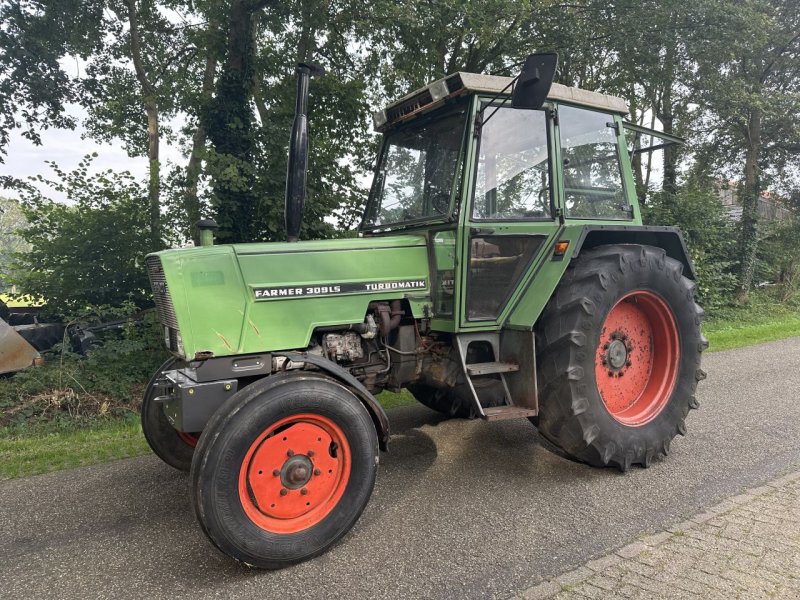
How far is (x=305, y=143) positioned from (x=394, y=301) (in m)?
1.09

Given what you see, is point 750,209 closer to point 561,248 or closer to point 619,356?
point 619,356

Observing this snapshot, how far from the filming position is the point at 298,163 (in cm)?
298

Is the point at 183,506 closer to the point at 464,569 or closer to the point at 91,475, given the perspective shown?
the point at 91,475

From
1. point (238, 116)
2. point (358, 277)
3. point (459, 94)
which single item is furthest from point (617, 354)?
point (238, 116)

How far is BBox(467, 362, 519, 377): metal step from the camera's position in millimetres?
3299

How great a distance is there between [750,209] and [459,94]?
13.2m

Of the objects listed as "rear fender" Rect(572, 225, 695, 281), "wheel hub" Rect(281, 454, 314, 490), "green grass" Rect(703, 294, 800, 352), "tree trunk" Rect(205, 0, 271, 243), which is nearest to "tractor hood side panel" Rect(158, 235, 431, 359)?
"wheel hub" Rect(281, 454, 314, 490)

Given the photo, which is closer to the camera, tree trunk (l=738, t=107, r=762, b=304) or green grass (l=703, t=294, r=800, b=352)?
green grass (l=703, t=294, r=800, b=352)

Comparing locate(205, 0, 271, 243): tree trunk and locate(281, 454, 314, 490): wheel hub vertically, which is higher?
locate(205, 0, 271, 243): tree trunk

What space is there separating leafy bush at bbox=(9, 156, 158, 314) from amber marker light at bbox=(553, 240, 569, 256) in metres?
5.75

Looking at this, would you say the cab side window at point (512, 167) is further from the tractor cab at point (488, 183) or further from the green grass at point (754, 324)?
the green grass at point (754, 324)

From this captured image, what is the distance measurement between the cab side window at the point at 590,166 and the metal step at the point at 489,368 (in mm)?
1144

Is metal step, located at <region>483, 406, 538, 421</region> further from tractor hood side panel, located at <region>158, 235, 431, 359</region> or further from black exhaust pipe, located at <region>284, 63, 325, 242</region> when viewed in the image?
black exhaust pipe, located at <region>284, 63, 325, 242</region>

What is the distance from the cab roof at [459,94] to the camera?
3174 millimetres
